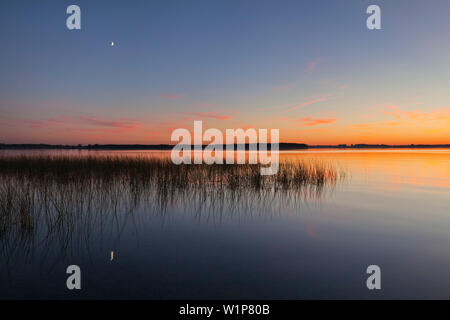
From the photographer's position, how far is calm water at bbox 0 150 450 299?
354cm

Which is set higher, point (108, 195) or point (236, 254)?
point (108, 195)

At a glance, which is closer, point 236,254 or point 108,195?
point 236,254

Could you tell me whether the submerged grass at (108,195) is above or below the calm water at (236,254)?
above

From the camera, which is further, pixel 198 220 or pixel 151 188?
pixel 151 188

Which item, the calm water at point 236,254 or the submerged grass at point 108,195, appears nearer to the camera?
the calm water at point 236,254

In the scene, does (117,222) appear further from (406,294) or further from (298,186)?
(298,186)

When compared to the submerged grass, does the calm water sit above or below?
below

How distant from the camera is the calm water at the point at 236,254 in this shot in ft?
11.6

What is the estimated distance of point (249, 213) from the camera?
7578mm

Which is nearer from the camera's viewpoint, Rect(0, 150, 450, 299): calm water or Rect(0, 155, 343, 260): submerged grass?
Rect(0, 150, 450, 299): calm water

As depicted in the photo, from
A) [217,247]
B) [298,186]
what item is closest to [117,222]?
[217,247]

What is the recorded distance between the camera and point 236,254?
4719 mm
